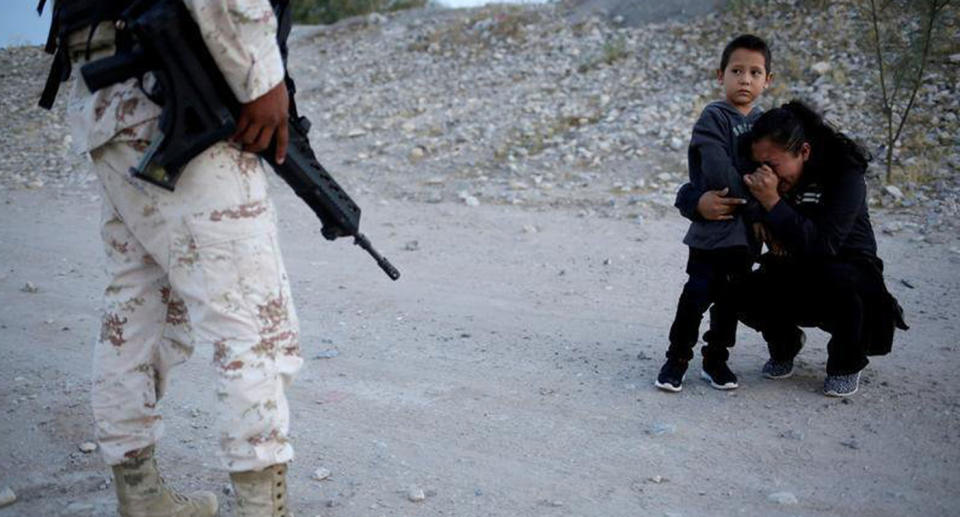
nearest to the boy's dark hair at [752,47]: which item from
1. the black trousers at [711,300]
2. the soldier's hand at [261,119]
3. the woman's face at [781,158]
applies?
the woman's face at [781,158]

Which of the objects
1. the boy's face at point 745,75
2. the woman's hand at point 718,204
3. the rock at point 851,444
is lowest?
the rock at point 851,444

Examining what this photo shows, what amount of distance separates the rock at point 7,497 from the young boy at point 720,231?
7.49ft

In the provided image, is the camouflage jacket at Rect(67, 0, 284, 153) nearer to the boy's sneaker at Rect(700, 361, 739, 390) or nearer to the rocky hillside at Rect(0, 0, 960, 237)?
the boy's sneaker at Rect(700, 361, 739, 390)

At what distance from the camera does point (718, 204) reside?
10.4ft

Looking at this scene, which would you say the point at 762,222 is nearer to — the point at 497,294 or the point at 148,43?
the point at 497,294

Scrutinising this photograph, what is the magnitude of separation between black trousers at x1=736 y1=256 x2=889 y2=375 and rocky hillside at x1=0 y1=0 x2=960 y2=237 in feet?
9.38

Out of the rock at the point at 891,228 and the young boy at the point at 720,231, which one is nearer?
the young boy at the point at 720,231

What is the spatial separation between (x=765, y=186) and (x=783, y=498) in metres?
1.17

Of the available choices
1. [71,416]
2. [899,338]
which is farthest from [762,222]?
[71,416]

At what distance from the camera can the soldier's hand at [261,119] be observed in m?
1.95

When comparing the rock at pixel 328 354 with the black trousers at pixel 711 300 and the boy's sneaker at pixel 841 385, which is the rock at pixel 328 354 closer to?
the black trousers at pixel 711 300

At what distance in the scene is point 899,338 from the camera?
3922mm

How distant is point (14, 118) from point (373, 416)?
10.3 meters

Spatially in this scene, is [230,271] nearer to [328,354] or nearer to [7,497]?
[7,497]
